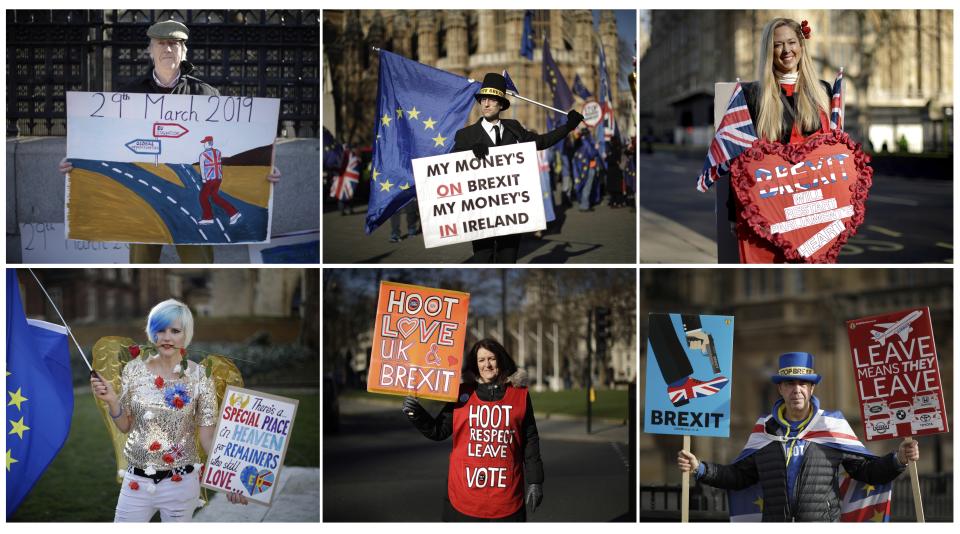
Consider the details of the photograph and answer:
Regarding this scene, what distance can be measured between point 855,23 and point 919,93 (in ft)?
21.3

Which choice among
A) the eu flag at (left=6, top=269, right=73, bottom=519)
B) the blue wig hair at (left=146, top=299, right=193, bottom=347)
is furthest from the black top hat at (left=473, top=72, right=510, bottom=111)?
the eu flag at (left=6, top=269, right=73, bottom=519)

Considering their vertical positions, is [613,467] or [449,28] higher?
[449,28]

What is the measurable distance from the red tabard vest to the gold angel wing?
7.03 feet

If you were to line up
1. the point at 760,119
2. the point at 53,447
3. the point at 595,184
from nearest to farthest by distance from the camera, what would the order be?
the point at 760,119 < the point at 53,447 < the point at 595,184

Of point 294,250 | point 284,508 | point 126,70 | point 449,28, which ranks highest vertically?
point 449,28

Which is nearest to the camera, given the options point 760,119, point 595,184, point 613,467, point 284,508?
point 760,119

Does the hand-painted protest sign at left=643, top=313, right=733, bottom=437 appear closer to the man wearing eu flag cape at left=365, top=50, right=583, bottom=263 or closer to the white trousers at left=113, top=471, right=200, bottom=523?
the man wearing eu flag cape at left=365, top=50, right=583, bottom=263

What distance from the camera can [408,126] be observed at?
7680mm

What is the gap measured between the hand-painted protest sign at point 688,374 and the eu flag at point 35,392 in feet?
12.6

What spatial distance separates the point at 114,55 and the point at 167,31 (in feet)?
3.12

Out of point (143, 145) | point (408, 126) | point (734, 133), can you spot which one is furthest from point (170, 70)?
point (734, 133)

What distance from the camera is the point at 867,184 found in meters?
6.97
